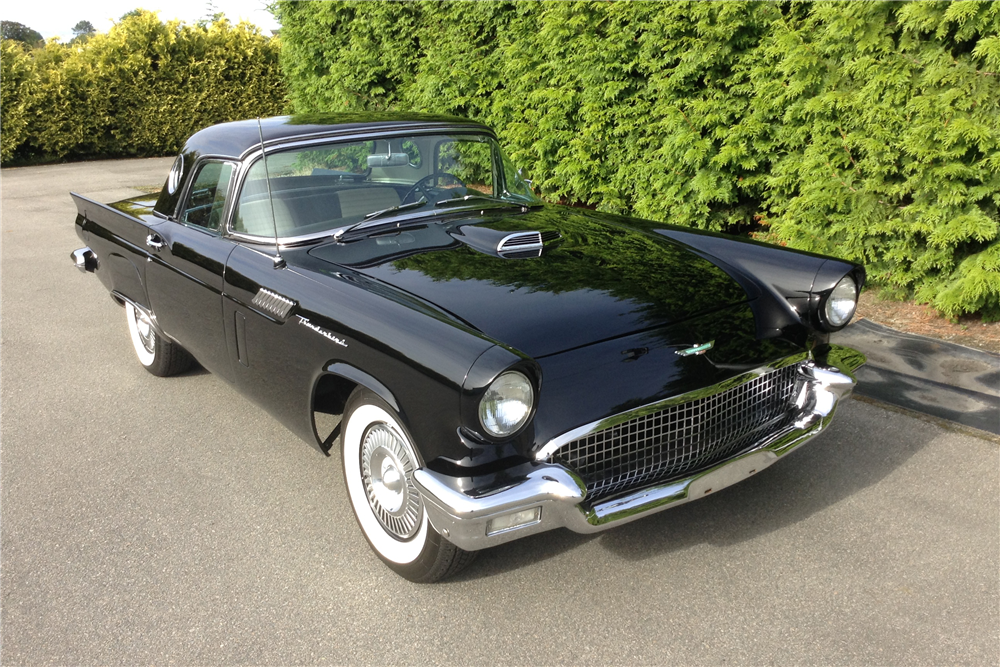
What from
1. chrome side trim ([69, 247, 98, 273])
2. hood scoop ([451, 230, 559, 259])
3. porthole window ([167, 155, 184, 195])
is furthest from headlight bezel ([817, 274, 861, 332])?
chrome side trim ([69, 247, 98, 273])

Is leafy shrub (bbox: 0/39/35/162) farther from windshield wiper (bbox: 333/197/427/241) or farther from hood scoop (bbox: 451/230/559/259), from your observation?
hood scoop (bbox: 451/230/559/259)

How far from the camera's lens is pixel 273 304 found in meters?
3.38

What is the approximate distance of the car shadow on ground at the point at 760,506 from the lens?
312 cm

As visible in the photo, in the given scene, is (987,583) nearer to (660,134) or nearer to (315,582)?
(315,582)

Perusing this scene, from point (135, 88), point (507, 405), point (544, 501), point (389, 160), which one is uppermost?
point (135, 88)

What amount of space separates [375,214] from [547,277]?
1016 mm

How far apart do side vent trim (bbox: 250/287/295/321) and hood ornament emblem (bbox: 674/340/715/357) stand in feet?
5.11

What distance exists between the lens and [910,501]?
3369 millimetres

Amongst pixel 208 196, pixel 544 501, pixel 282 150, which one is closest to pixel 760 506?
pixel 544 501

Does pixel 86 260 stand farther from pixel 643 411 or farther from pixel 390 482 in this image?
pixel 643 411

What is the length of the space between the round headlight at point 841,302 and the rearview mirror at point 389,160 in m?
2.15

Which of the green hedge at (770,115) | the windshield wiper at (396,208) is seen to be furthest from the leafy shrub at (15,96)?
the windshield wiper at (396,208)

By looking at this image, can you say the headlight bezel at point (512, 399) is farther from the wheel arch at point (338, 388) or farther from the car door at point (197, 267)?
the car door at point (197, 267)

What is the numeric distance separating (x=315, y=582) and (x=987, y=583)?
242cm
